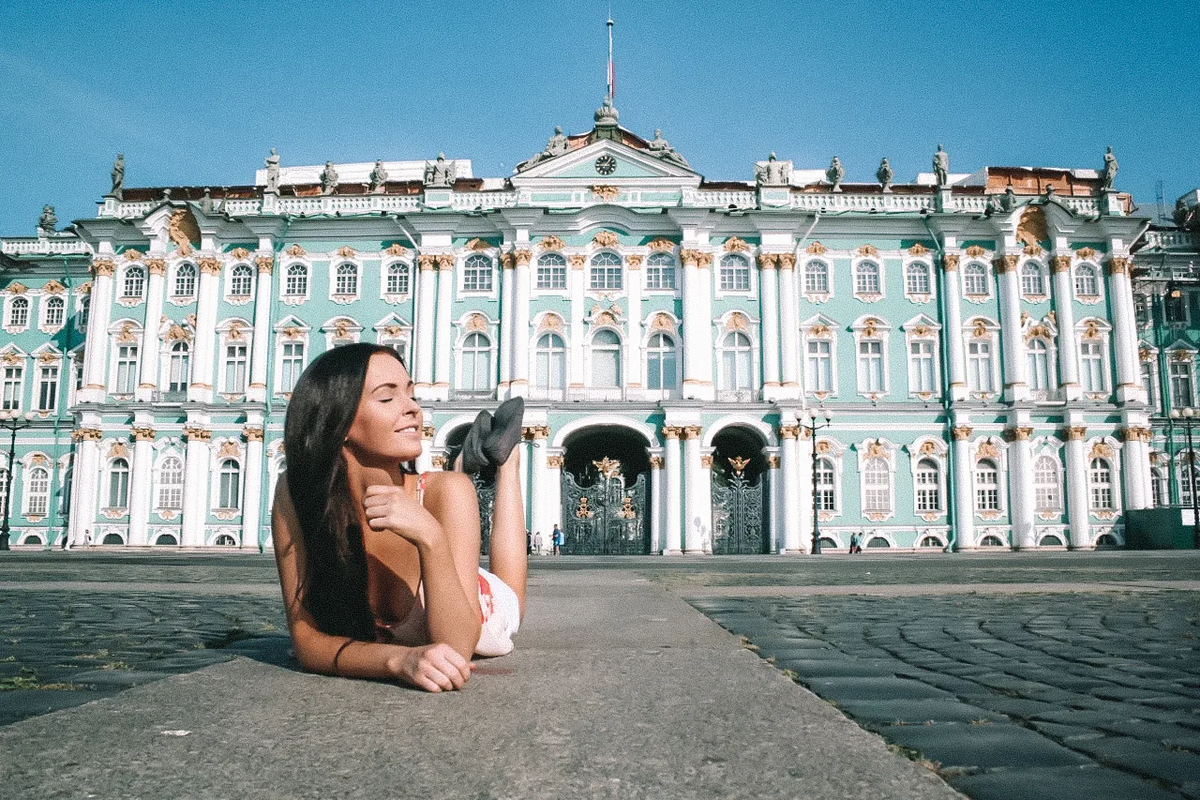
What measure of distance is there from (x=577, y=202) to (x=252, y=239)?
1197cm

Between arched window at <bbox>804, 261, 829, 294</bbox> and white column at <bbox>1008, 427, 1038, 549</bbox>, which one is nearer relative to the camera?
white column at <bbox>1008, 427, 1038, 549</bbox>

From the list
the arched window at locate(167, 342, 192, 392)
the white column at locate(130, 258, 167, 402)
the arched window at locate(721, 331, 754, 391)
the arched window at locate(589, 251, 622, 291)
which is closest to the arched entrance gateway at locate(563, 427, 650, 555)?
the arched window at locate(721, 331, 754, 391)

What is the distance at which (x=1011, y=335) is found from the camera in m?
33.1

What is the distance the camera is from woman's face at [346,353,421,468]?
128 inches

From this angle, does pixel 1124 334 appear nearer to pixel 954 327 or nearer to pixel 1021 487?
pixel 954 327

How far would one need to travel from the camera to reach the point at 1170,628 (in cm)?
596

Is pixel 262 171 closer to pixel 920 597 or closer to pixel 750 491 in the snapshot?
pixel 750 491

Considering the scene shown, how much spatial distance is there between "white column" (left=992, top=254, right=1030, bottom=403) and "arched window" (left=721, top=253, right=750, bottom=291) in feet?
29.5

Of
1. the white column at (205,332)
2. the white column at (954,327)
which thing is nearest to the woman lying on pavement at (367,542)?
the white column at (954,327)

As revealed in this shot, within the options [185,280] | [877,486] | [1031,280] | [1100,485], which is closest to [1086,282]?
[1031,280]

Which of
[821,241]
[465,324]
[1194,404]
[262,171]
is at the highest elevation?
[262,171]

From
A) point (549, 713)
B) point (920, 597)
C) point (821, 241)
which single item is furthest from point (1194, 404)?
point (549, 713)

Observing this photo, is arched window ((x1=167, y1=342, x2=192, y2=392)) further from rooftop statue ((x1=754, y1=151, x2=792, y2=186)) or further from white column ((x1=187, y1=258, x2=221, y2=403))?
rooftop statue ((x1=754, y1=151, x2=792, y2=186))

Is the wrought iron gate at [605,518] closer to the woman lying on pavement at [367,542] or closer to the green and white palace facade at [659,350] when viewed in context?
the green and white palace facade at [659,350]
